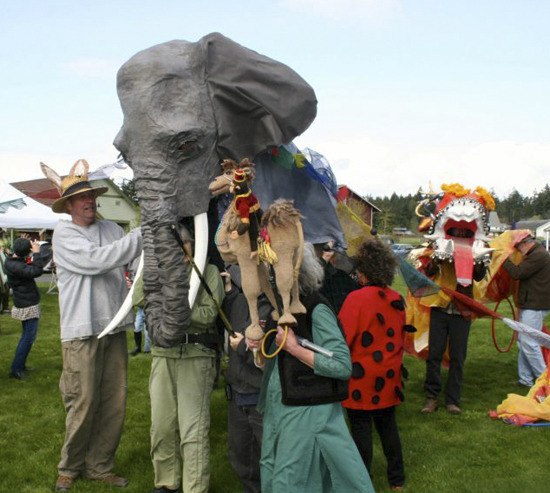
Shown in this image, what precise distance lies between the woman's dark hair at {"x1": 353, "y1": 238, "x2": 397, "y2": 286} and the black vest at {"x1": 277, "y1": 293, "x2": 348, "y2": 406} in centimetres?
134

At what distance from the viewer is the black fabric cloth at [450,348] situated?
19.6 ft

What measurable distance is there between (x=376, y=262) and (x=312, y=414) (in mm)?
1557

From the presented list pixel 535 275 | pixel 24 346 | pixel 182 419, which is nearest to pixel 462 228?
pixel 535 275

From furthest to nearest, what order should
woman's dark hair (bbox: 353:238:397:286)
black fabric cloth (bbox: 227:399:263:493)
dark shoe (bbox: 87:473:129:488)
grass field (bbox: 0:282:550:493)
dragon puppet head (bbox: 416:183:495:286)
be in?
dragon puppet head (bbox: 416:183:495:286) → grass field (bbox: 0:282:550:493) → dark shoe (bbox: 87:473:129:488) → woman's dark hair (bbox: 353:238:397:286) → black fabric cloth (bbox: 227:399:263:493)

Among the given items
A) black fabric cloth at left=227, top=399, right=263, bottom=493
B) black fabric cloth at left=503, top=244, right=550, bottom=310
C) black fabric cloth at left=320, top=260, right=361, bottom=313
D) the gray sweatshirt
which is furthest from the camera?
black fabric cloth at left=503, top=244, right=550, bottom=310

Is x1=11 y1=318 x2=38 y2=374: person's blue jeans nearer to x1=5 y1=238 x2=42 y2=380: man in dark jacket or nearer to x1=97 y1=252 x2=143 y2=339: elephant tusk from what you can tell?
x1=5 y1=238 x2=42 y2=380: man in dark jacket

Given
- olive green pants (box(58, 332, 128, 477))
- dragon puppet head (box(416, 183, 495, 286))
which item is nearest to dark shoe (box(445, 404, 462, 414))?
dragon puppet head (box(416, 183, 495, 286))

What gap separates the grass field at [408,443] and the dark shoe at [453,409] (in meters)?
0.10

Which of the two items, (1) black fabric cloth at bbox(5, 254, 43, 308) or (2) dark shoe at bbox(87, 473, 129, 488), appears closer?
(2) dark shoe at bbox(87, 473, 129, 488)

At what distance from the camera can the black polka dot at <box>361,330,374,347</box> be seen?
4062mm

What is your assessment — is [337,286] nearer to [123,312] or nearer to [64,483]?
[123,312]

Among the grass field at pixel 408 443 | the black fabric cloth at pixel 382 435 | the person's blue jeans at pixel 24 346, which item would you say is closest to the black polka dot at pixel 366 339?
the black fabric cloth at pixel 382 435

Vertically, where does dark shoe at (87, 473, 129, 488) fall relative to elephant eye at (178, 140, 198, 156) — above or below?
below

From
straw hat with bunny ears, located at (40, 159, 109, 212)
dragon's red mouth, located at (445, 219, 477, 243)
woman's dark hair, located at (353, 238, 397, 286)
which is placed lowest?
woman's dark hair, located at (353, 238, 397, 286)
